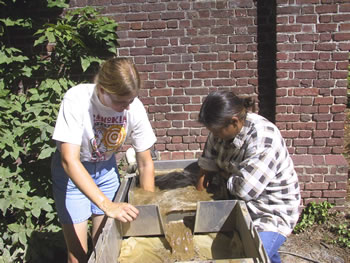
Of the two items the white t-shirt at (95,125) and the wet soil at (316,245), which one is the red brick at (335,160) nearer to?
the wet soil at (316,245)

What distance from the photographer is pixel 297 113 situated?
326 cm

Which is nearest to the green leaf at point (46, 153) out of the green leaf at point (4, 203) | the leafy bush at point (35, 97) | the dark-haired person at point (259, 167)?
the leafy bush at point (35, 97)

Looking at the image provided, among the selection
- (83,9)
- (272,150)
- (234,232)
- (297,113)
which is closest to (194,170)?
(234,232)

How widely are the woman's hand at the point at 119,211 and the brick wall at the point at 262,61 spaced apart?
1993 mm

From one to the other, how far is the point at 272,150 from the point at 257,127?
0.18 m

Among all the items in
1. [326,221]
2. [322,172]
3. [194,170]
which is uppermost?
[194,170]

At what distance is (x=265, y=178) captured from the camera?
6.11ft

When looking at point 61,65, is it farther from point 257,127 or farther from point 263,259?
point 263,259

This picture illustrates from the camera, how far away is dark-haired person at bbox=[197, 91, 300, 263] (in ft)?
6.15

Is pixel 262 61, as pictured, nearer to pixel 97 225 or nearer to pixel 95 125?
pixel 95 125

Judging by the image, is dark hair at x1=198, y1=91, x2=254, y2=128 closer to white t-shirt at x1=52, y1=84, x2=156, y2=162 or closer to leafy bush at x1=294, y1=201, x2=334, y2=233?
white t-shirt at x1=52, y1=84, x2=156, y2=162

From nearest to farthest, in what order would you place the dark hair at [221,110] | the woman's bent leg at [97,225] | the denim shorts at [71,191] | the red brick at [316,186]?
the dark hair at [221,110], the denim shorts at [71,191], the woman's bent leg at [97,225], the red brick at [316,186]

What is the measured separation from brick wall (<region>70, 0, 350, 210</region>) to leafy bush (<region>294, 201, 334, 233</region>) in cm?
9

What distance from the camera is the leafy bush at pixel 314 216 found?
3.39 metres
